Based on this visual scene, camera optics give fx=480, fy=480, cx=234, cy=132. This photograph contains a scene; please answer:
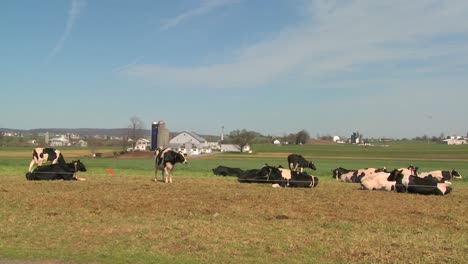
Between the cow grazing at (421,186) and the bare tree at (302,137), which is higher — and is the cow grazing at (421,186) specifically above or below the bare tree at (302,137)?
below

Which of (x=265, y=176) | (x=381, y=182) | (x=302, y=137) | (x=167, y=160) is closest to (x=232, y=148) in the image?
(x=302, y=137)

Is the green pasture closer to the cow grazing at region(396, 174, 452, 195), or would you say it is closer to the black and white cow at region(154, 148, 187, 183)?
the black and white cow at region(154, 148, 187, 183)

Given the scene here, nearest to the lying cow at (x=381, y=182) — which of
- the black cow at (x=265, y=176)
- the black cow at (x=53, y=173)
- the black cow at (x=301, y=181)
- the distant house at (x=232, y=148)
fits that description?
the black cow at (x=301, y=181)

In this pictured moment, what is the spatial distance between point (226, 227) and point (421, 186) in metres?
11.9

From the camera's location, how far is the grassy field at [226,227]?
891 cm

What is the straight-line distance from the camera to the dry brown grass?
896cm

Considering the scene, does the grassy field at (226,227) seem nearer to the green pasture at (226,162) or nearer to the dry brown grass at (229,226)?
the dry brown grass at (229,226)

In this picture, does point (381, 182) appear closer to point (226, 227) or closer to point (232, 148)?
point (226, 227)

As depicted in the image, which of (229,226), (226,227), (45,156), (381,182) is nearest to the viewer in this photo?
(226,227)

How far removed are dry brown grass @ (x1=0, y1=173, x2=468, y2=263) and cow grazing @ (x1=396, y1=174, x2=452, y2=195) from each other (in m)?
1.37

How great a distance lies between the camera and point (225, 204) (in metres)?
15.3

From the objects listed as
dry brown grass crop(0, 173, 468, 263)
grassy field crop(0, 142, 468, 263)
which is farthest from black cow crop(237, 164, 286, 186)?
grassy field crop(0, 142, 468, 263)

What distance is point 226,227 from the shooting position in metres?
11.5

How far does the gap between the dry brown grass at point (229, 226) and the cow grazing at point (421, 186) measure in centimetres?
137
